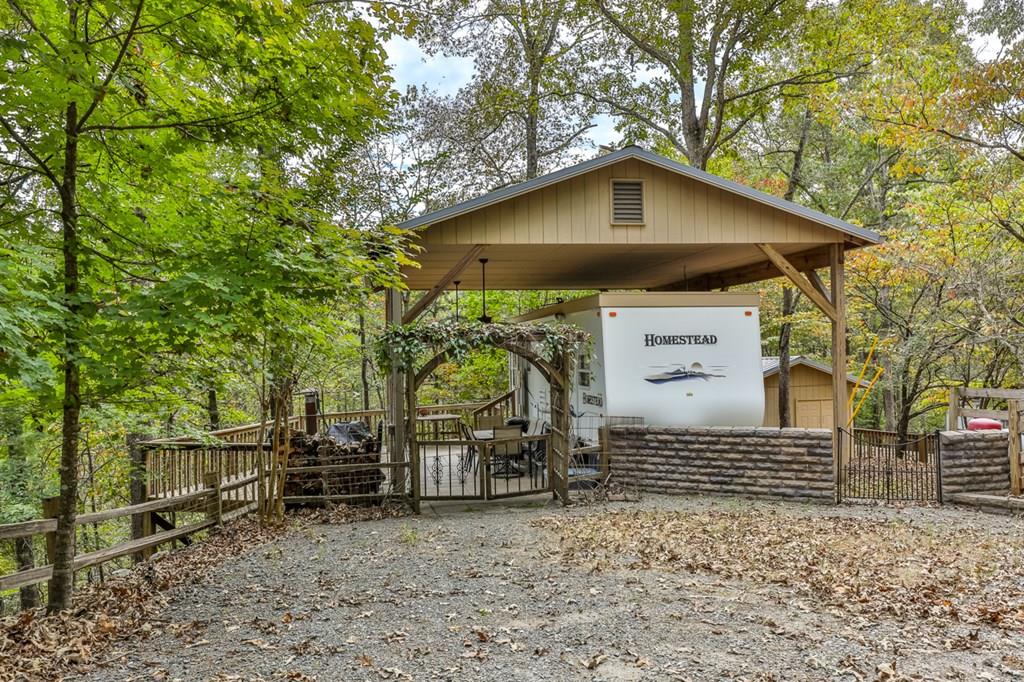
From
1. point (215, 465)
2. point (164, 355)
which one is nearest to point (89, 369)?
point (164, 355)

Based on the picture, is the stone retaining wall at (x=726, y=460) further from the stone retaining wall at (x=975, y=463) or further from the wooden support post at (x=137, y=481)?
the wooden support post at (x=137, y=481)

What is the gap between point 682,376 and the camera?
33.1 feet

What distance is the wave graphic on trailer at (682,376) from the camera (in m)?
10.0

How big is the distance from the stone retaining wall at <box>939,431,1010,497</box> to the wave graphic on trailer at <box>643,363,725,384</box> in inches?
123

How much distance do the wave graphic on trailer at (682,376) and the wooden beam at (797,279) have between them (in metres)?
1.81

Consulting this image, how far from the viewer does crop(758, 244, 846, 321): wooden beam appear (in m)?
9.84

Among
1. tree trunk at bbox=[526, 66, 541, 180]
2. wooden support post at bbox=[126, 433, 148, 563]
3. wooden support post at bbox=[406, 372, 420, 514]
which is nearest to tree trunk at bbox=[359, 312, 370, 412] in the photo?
wooden support post at bbox=[406, 372, 420, 514]

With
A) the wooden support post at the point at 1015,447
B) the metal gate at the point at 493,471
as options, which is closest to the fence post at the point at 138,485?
the metal gate at the point at 493,471

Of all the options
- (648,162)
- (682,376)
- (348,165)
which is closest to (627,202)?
(648,162)

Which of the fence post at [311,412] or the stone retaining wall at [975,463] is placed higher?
the fence post at [311,412]

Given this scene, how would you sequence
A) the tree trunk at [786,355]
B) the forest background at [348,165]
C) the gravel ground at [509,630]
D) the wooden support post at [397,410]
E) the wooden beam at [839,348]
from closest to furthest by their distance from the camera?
the gravel ground at [509,630] < the forest background at [348,165] < the wooden support post at [397,410] < the wooden beam at [839,348] < the tree trunk at [786,355]

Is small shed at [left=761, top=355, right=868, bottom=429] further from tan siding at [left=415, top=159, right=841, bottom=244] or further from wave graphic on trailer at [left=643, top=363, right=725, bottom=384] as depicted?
tan siding at [left=415, top=159, right=841, bottom=244]

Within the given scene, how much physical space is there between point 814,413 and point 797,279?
862 cm

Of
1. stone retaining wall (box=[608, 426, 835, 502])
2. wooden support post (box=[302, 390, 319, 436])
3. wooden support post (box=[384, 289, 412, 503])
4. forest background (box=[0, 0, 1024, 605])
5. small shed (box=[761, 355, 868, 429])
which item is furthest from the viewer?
small shed (box=[761, 355, 868, 429])
